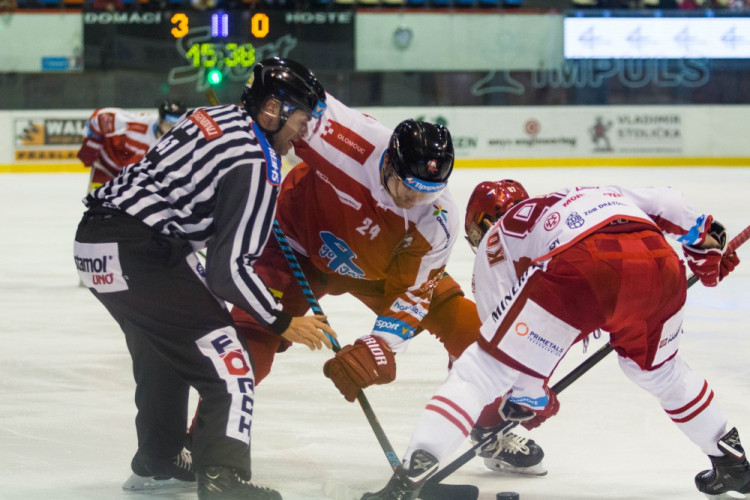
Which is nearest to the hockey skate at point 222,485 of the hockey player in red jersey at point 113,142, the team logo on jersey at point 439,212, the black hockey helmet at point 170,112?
the team logo on jersey at point 439,212

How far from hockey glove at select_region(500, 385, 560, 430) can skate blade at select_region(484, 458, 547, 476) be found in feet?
0.47

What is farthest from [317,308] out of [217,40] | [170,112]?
[217,40]

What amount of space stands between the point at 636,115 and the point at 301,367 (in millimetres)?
10503

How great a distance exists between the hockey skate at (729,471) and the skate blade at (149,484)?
1245 millimetres

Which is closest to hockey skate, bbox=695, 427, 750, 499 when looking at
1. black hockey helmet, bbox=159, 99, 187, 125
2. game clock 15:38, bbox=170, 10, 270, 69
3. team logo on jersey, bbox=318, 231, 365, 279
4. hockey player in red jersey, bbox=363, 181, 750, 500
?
hockey player in red jersey, bbox=363, 181, 750, 500

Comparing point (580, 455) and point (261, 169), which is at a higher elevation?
point (261, 169)

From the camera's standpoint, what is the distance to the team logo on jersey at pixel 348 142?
8.91 ft

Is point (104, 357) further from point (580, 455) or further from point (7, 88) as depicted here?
point (7, 88)

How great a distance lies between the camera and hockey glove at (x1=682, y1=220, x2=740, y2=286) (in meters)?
2.48

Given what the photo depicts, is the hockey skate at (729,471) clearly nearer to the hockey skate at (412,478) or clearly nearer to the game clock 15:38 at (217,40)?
the hockey skate at (412,478)

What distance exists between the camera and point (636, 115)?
13492 millimetres

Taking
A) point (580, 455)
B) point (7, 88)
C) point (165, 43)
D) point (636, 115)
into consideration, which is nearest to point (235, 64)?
point (165, 43)

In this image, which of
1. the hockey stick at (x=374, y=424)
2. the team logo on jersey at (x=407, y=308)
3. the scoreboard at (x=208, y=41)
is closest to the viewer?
the hockey stick at (x=374, y=424)

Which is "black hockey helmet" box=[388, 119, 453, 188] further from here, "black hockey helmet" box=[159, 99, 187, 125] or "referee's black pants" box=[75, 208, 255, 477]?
"black hockey helmet" box=[159, 99, 187, 125]
